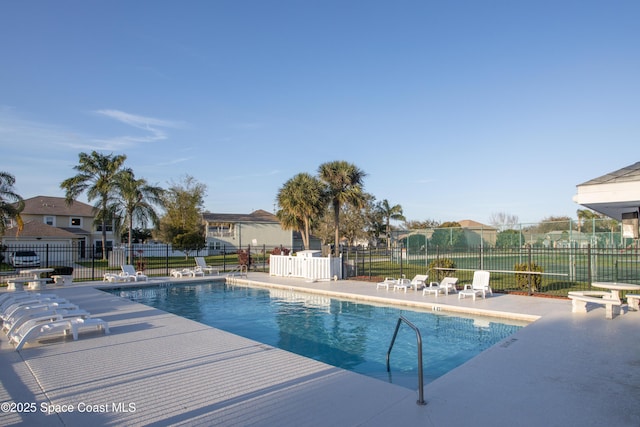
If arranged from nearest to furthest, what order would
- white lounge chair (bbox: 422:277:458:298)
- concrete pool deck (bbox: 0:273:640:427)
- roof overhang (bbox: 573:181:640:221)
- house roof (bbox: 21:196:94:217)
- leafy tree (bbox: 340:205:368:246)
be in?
roof overhang (bbox: 573:181:640:221) → concrete pool deck (bbox: 0:273:640:427) → white lounge chair (bbox: 422:277:458:298) → house roof (bbox: 21:196:94:217) → leafy tree (bbox: 340:205:368:246)

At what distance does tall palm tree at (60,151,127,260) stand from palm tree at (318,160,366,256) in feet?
60.6

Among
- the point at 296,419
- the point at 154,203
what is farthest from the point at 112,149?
the point at 296,419

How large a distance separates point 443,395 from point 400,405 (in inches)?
25.8

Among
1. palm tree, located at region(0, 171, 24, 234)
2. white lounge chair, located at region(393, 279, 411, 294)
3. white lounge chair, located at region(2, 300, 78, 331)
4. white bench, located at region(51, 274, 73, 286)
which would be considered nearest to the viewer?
white lounge chair, located at region(2, 300, 78, 331)

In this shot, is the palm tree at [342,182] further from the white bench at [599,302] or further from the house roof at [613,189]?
the house roof at [613,189]

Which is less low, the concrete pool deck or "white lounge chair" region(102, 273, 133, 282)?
the concrete pool deck

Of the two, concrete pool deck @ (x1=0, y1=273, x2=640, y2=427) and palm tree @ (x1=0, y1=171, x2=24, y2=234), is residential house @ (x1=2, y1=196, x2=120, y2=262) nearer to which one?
palm tree @ (x1=0, y1=171, x2=24, y2=234)

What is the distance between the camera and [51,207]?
40.0m

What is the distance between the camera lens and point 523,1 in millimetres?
12438

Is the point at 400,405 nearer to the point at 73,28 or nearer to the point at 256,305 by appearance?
the point at 256,305

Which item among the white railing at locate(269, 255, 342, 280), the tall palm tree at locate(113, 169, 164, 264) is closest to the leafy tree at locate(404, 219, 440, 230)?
the tall palm tree at locate(113, 169, 164, 264)

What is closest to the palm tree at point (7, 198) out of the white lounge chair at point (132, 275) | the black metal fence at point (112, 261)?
the black metal fence at point (112, 261)

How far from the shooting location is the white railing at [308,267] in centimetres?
1745

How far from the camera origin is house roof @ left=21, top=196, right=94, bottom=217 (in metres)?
38.8
